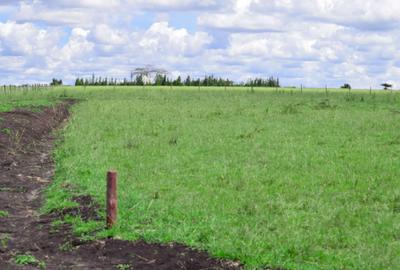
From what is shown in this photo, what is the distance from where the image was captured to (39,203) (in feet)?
48.1

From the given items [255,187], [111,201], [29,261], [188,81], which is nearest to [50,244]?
Answer: [29,261]

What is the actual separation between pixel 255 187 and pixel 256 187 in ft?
0.07

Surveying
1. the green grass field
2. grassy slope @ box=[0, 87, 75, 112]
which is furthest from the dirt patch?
grassy slope @ box=[0, 87, 75, 112]

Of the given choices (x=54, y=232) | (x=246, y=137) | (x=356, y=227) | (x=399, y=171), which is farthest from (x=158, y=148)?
(x=356, y=227)

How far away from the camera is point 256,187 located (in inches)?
580

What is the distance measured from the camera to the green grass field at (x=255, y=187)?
10258mm

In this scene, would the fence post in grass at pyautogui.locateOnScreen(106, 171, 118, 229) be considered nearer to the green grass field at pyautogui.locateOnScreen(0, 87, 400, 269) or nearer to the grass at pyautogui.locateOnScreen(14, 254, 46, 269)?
the green grass field at pyautogui.locateOnScreen(0, 87, 400, 269)

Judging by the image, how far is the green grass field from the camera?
10258 millimetres

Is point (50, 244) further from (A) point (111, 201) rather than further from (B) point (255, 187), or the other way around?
(B) point (255, 187)

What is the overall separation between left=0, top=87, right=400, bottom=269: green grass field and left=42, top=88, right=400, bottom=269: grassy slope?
0.02 m

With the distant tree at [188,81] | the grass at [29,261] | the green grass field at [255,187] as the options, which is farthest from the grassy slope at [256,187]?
the distant tree at [188,81]

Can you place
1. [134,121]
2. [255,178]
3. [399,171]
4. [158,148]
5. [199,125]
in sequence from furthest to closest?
[134,121]
[199,125]
[158,148]
[399,171]
[255,178]

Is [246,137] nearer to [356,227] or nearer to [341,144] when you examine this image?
[341,144]

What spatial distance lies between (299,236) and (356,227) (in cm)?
130
